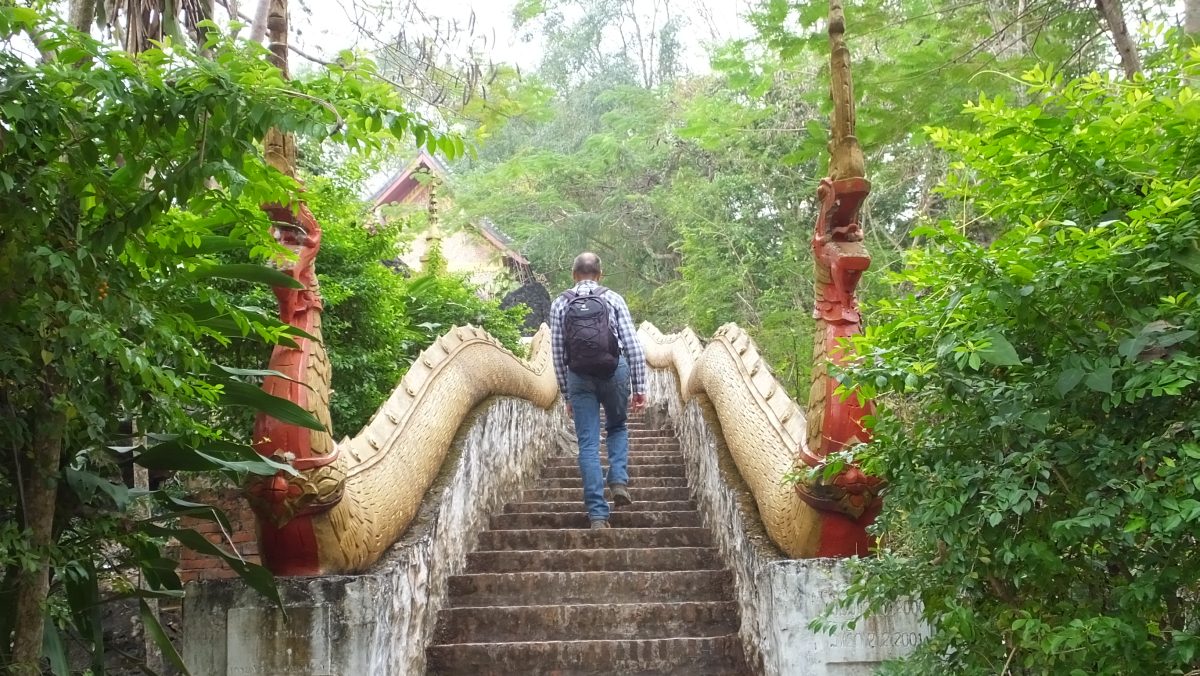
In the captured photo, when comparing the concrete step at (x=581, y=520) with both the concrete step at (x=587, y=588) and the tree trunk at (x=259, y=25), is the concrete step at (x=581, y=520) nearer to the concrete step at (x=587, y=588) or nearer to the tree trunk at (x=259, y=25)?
the concrete step at (x=587, y=588)

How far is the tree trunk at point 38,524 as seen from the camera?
2.13 m

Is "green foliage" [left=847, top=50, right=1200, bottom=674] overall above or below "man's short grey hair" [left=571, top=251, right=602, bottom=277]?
below

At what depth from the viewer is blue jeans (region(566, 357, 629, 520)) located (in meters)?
5.52

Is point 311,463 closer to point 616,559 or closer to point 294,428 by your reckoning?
point 294,428

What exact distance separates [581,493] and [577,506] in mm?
512

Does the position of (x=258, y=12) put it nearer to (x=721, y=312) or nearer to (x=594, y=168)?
(x=721, y=312)

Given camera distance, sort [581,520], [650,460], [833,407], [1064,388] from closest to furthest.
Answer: [1064,388] → [833,407] → [581,520] → [650,460]

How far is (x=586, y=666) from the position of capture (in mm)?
4113

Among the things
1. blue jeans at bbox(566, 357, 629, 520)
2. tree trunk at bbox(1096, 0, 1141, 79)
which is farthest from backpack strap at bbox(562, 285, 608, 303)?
tree trunk at bbox(1096, 0, 1141, 79)

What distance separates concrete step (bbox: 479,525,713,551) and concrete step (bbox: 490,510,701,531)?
0.27 metres

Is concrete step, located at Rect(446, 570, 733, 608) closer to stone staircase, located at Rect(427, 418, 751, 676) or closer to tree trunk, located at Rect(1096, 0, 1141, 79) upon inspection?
stone staircase, located at Rect(427, 418, 751, 676)

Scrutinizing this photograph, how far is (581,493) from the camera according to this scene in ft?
22.0

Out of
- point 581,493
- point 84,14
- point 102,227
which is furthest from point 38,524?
point 581,493

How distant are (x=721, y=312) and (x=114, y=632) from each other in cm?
905
